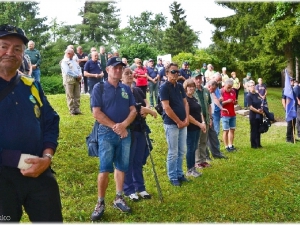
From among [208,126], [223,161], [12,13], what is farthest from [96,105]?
[12,13]

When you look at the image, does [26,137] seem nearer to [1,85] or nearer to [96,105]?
[1,85]

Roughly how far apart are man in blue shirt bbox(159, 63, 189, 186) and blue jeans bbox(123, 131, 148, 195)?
56 cm

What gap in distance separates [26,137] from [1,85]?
41 centimetres

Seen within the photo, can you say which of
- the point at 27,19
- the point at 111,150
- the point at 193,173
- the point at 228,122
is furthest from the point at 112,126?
the point at 27,19

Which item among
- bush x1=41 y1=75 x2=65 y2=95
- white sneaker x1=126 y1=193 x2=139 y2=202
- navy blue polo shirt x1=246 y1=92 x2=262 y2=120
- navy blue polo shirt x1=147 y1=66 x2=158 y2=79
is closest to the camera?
white sneaker x1=126 y1=193 x2=139 y2=202

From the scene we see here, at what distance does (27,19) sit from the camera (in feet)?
119

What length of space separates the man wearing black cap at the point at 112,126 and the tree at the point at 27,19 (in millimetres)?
33352

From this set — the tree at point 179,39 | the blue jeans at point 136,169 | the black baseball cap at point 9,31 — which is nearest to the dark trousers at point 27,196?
the black baseball cap at point 9,31

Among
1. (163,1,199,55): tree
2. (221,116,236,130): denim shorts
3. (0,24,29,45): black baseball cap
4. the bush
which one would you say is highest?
(163,1,199,55): tree

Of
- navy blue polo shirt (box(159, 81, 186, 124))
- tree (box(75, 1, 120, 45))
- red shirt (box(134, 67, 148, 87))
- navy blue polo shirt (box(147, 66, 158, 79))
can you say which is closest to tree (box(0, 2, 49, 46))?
tree (box(75, 1, 120, 45))

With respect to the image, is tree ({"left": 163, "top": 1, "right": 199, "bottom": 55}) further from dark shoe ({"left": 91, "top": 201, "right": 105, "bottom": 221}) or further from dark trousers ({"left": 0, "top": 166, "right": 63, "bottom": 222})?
dark trousers ({"left": 0, "top": 166, "right": 63, "bottom": 222})

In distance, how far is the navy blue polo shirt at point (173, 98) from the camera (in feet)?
19.6

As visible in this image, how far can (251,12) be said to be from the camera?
2884 cm

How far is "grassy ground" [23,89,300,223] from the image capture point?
5.00 m
